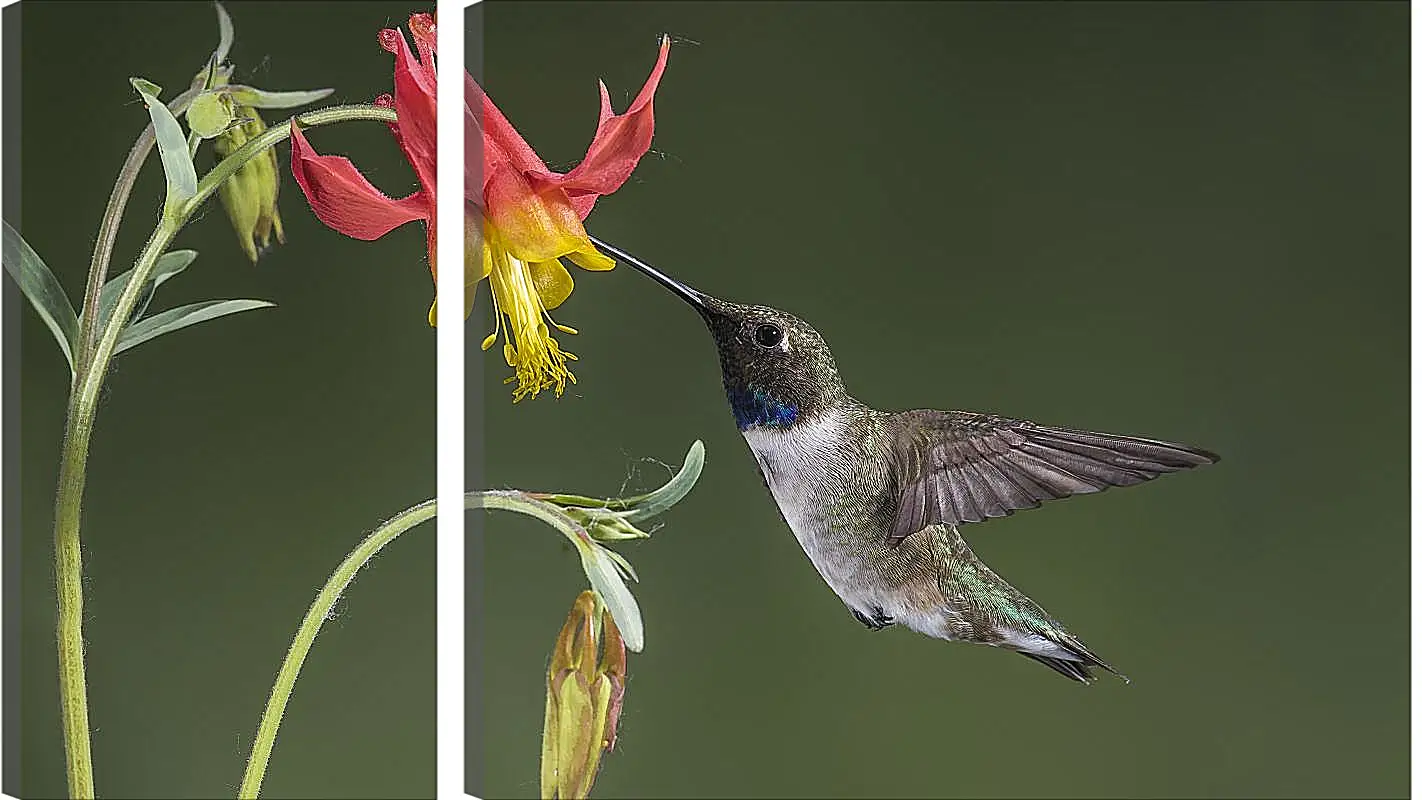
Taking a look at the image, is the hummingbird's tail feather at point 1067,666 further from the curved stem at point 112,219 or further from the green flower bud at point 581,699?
the curved stem at point 112,219

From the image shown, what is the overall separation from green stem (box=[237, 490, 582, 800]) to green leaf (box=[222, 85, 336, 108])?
0.38 meters

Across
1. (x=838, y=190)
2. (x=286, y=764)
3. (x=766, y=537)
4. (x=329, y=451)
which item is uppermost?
(x=838, y=190)

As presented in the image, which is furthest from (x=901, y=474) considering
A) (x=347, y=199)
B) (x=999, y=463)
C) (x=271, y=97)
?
(x=271, y=97)

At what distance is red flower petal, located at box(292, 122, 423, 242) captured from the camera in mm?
1250

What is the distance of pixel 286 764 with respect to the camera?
1366 mm

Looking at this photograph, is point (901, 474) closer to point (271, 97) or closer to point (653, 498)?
point (653, 498)

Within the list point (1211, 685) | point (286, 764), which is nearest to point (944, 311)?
point (1211, 685)

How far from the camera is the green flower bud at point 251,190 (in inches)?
50.9

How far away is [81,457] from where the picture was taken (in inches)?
54.7

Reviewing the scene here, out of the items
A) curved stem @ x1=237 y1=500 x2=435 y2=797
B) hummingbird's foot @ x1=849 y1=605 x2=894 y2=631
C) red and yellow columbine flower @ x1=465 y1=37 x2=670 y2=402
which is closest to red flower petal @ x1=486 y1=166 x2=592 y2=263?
red and yellow columbine flower @ x1=465 y1=37 x2=670 y2=402

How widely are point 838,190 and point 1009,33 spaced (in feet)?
0.58

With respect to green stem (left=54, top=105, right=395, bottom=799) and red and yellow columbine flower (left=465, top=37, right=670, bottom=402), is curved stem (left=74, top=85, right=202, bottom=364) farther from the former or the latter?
red and yellow columbine flower (left=465, top=37, right=670, bottom=402)

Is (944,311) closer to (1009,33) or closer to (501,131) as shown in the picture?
(1009,33)

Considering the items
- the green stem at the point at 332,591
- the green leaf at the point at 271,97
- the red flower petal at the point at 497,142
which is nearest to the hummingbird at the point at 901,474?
the red flower petal at the point at 497,142
